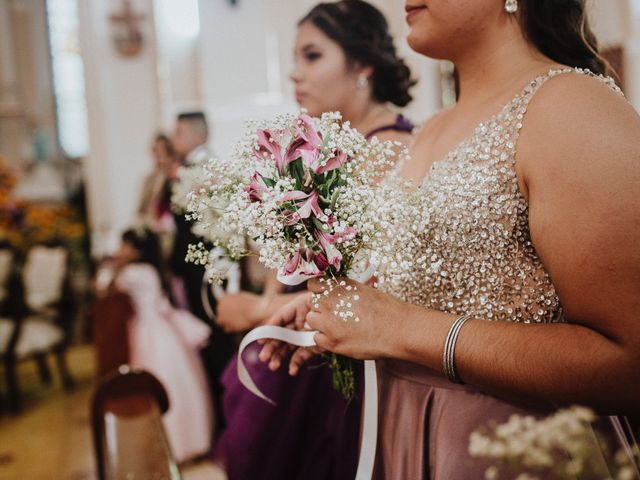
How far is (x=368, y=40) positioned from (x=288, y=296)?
851mm

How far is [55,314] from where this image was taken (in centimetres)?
591

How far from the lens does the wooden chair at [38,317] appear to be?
17.4 ft

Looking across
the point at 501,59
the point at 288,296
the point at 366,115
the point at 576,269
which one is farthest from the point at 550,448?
the point at 366,115

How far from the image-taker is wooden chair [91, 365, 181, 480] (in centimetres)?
187

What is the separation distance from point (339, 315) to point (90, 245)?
7.87m

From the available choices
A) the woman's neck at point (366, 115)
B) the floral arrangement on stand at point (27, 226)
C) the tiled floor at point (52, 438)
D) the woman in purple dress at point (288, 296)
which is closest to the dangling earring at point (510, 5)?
the woman in purple dress at point (288, 296)

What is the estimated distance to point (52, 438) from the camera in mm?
4680

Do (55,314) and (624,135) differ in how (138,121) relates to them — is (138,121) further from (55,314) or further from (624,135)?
(624,135)

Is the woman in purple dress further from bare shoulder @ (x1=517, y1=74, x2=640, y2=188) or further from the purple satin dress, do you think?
bare shoulder @ (x1=517, y1=74, x2=640, y2=188)

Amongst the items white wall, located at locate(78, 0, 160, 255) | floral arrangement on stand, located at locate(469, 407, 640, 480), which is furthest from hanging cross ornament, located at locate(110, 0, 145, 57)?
floral arrangement on stand, located at locate(469, 407, 640, 480)

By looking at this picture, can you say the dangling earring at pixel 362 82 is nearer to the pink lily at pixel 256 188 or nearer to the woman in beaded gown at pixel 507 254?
the woman in beaded gown at pixel 507 254

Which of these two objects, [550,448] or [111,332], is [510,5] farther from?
[111,332]

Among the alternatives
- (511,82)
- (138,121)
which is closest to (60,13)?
(138,121)

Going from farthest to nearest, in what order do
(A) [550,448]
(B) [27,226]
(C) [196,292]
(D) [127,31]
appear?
(D) [127,31] → (B) [27,226] → (C) [196,292] → (A) [550,448]
